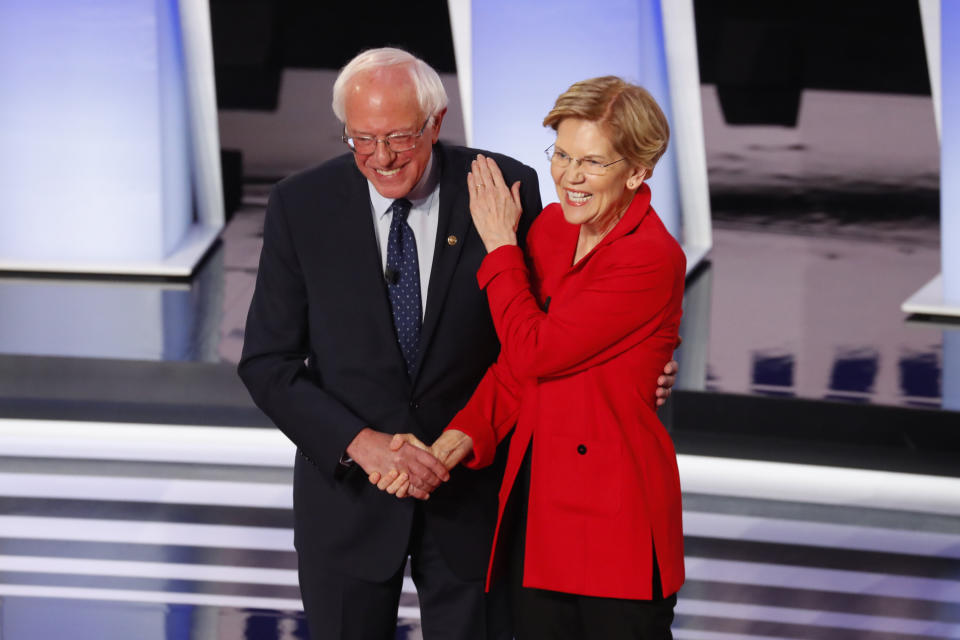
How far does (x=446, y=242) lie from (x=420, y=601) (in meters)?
0.68

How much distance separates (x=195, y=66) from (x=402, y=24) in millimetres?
2769

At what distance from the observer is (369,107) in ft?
5.76

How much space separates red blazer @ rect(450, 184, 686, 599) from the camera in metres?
1.69

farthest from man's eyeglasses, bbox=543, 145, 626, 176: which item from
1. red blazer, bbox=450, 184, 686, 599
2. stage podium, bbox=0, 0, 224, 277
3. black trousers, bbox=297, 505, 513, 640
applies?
stage podium, bbox=0, 0, 224, 277

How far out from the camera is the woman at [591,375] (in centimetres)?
167

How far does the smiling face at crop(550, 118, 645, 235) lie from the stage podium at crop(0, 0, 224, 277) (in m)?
4.47

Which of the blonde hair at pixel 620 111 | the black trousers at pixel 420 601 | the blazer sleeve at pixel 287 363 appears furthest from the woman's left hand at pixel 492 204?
the black trousers at pixel 420 601

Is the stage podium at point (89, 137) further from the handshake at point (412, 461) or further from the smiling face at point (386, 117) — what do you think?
the handshake at point (412, 461)

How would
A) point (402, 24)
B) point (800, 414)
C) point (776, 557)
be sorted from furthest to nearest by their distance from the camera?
point (402, 24)
point (800, 414)
point (776, 557)

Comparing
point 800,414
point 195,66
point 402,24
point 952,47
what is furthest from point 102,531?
point 402,24

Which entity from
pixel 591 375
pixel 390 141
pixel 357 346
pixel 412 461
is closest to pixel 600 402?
pixel 591 375

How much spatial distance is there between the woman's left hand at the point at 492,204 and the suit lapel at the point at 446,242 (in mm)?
28

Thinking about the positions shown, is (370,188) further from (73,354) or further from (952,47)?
(952,47)

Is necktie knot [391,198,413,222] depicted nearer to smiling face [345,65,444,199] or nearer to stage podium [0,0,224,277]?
smiling face [345,65,444,199]
